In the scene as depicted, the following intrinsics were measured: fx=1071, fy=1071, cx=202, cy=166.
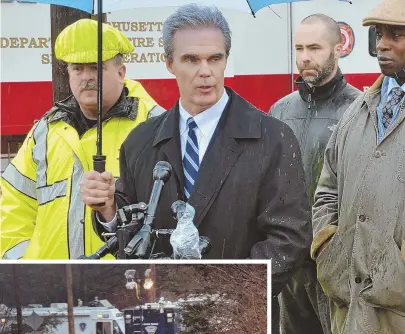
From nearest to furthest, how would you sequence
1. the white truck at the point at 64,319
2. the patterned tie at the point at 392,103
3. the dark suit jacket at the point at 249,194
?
the white truck at the point at 64,319 < the dark suit jacket at the point at 249,194 < the patterned tie at the point at 392,103

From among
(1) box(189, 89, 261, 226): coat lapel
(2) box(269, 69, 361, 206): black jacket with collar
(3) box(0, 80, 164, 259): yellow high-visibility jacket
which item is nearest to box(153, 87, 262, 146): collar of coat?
(1) box(189, 89, 261, 226): coat lapel

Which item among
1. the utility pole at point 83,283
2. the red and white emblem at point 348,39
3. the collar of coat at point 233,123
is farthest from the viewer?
the red and white emblem at point 348,39

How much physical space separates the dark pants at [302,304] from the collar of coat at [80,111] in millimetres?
1310

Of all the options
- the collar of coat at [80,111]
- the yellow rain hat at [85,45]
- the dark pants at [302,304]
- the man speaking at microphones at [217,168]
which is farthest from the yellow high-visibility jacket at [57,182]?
the dark pants at [302,304]

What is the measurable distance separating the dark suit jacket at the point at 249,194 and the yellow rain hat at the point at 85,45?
0.96m

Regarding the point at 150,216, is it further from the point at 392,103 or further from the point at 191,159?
the point at 392,103

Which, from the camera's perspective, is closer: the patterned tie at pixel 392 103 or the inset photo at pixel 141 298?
the inset photo at pixel 141 298

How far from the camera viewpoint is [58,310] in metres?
2.75

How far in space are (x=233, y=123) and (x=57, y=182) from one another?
3.58 ft

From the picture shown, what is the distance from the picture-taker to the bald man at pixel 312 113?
17.3ft

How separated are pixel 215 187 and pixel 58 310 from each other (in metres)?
0.89

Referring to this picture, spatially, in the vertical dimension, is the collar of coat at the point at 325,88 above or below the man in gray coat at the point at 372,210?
above

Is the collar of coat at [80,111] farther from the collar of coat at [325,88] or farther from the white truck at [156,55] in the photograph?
the white truck at [156,55]

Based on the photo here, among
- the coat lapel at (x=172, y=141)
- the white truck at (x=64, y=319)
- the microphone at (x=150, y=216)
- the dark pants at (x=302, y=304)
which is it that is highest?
the coat lapel at (x=172, y=141)
